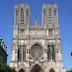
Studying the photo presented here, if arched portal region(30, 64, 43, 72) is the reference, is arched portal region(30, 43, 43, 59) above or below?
Result: above

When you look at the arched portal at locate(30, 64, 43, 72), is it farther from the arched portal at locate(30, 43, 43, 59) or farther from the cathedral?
the arched portal at locate(30, 43, 43, 59)

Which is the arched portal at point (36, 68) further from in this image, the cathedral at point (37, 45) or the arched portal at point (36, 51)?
the arched portal at point (36, 51)

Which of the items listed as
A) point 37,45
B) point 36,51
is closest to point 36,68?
point 36,51

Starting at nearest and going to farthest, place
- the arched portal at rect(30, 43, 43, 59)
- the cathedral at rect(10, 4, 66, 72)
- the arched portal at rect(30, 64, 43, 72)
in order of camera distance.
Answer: the cathedral at rect(10, 4, 66, 72) < the arched portal at rect(30, 64, 43, 72) < the arched portal at rect(30, 43, 43, 59)

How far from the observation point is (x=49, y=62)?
107m

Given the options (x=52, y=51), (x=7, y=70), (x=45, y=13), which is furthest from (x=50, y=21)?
(x=7, y=70)

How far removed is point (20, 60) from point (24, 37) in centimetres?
696

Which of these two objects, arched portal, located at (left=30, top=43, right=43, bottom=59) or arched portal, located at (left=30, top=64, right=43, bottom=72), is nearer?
arched portal, located at (left=30, top=64, right=43, bottom=72)

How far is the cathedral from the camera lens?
348 feet

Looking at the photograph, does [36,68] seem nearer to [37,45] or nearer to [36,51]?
[36,51]

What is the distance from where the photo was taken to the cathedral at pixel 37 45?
348 feet

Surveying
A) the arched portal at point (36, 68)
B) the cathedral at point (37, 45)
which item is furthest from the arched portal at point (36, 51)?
the arched portal at point (36, 68)

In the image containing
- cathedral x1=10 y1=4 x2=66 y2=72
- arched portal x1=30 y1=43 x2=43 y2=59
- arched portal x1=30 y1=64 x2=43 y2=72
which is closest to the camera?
cathedral x1=10 y1=4 x2=66 y2=72

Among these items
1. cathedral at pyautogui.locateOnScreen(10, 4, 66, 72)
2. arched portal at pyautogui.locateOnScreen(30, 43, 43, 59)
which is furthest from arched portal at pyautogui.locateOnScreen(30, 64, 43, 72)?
arched portal at pyautogui.locateOnScreen(30, 43, 43, 59)
